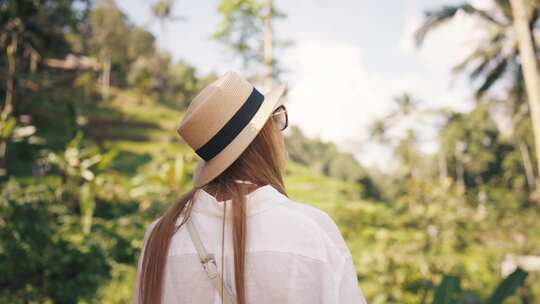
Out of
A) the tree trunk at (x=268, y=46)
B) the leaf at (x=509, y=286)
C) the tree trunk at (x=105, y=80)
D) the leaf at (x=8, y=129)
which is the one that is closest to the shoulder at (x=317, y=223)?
the leaf at (x=509, y=286)

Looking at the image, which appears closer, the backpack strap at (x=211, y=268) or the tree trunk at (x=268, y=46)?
the backpack strap at (x=211, y=268)

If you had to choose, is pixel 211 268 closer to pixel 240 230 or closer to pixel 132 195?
pixel 240 230

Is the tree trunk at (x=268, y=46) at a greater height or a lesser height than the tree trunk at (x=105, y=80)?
greater

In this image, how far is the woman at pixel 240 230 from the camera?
97 centimetres

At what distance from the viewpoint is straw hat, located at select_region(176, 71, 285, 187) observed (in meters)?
1.15

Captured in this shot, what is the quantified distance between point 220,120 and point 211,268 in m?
0.43

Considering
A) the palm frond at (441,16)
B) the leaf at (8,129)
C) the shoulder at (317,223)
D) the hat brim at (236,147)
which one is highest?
the palm frond at (441,16)

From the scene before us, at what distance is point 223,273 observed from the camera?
1.01 meters

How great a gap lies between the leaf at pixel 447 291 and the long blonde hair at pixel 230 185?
1.46 metres

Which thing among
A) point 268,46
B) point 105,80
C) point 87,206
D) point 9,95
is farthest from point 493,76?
point 105,80

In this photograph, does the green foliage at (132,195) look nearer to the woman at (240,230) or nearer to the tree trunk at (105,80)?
the tree trunk at (105,80)

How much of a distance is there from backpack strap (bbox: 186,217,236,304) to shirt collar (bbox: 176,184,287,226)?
0.08m

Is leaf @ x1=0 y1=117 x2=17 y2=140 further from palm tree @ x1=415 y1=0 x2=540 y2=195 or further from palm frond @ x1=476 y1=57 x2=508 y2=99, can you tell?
palm frond @ x1=476 y1=57 x2=508 y2=99

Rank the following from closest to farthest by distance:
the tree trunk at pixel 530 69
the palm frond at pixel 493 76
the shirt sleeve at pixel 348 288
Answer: the shirt sleeve at pixel 348 288 < the tree trunk at pixel 530 69 < the palm frond at pixel 493 76
